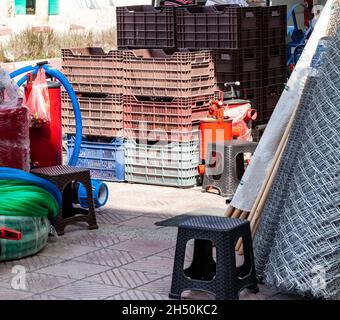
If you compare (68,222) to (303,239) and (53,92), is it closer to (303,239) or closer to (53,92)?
(53,92)

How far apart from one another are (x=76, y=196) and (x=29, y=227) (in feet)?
4.61

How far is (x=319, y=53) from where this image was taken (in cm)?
680

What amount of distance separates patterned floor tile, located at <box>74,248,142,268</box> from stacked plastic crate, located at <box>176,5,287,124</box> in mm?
3526

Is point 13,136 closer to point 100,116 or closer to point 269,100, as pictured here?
point 100,116

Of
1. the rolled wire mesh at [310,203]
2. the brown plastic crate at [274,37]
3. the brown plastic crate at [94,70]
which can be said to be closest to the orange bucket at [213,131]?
the brown plastic crate at [94,70]

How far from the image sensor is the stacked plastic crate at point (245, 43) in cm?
1071

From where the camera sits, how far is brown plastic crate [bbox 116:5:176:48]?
11.4m

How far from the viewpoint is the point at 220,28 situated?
425 inches

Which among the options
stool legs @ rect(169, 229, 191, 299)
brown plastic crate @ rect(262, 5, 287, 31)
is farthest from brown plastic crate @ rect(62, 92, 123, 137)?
stool legs @ rect(169, 229, 191, 299)

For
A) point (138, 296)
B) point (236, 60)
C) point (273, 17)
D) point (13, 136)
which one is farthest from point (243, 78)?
point (138, 296)

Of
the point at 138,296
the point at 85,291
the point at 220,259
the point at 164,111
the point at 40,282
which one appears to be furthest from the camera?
the point at 164,111

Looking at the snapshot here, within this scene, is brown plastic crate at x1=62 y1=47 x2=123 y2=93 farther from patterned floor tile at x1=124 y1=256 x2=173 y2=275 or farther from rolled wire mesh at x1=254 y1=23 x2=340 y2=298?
rolled wire mesh at x1=254 y1=23 x2=340 y2=298

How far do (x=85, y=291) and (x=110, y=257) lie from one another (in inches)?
37.5

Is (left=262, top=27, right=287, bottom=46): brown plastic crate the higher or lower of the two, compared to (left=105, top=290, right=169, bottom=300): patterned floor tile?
higher
